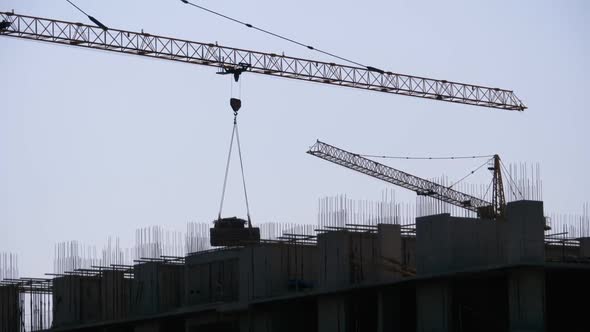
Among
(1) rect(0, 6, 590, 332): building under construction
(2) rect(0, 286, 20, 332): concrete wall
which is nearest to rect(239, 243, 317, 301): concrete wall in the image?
(1) rect(0, 6, 590, 332): building under construction

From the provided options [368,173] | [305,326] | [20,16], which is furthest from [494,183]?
[305,326]

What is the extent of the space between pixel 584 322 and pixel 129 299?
23.6 meters

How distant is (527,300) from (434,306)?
4.02 metres

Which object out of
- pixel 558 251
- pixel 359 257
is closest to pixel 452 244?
pixel 359 257

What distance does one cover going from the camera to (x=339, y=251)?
4959 centimetres

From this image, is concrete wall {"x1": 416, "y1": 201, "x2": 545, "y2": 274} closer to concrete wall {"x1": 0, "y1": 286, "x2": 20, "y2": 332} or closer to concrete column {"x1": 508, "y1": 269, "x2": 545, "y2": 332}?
concrete column {"x1": 508, "y1": 269, "x2": 545, "y2": 332}

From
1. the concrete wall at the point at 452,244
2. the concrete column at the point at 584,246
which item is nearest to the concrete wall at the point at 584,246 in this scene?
the concrete column at the point at 584,246

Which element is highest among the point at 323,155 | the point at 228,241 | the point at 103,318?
the point at 323,155

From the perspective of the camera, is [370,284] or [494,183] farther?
[494,183]

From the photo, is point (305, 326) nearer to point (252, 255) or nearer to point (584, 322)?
point (252, 255)

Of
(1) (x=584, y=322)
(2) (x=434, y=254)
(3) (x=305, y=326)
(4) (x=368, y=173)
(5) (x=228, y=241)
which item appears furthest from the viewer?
(4) (x=368, y=173)

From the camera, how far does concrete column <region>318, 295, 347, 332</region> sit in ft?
162

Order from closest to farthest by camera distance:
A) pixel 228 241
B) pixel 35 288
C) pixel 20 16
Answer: pixel 228 241 → pixel 35 288 → pixel 20 16

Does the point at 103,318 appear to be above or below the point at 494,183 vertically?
below
